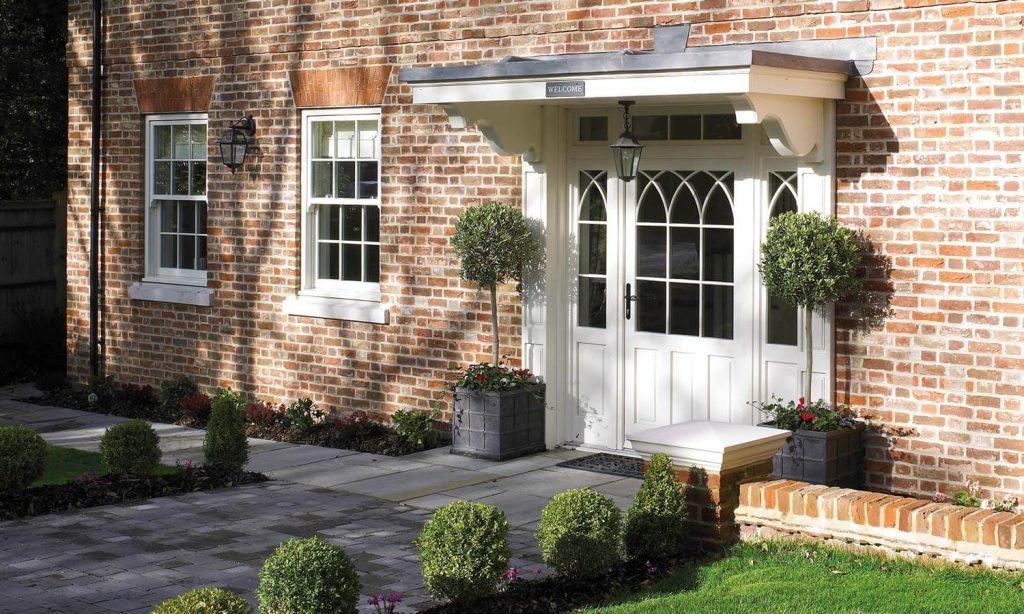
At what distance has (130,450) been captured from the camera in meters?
9.60

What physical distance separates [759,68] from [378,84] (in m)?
4.43

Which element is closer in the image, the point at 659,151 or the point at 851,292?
the point at 851,292

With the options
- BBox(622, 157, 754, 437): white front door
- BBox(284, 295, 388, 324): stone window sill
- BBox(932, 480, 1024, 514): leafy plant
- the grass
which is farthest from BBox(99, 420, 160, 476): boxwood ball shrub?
BBox(932, 480, 1024, 514): leafy plant

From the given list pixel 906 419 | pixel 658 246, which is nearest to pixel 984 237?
pixel 906 419

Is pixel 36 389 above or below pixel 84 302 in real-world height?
below

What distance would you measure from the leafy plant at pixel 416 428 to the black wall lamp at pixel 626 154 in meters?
2.95

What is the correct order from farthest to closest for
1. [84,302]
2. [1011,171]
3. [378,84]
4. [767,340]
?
[84,302] → [378,84] → [767,340] → [1011,171]

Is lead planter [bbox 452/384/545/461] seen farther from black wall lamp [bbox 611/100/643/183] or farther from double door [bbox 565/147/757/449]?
black wall lamp [bbox 611/100/643/183]

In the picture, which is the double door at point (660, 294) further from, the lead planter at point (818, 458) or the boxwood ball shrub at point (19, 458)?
the boxwood ball shrub at point (19, 458)

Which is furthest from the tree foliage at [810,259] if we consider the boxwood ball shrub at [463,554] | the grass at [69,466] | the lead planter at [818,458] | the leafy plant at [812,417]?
the grass at [69,466]

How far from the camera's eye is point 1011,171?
27.6 ft

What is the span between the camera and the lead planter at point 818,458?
8609 millimetres

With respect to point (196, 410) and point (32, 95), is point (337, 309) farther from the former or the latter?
point (32, 95)

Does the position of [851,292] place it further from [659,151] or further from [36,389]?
[36,389]
